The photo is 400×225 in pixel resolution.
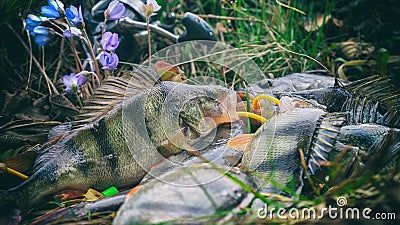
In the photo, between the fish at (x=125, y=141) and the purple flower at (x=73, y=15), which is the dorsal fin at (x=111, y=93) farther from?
the purple flower at (x=73, y=15)

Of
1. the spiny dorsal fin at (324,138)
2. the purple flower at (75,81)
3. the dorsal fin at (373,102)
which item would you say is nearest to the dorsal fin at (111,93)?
the purple flower at (75,81)

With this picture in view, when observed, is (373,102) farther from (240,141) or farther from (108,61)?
(108,61)

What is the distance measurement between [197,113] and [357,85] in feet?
2.67

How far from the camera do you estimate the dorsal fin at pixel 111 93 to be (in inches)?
79.4

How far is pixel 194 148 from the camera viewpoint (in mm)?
2000

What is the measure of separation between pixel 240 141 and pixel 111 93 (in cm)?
61

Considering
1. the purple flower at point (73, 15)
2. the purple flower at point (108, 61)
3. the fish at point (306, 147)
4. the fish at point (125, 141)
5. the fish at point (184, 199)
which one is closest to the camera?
the fish at point (184, 199)

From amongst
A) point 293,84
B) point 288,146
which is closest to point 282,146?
point 288,146

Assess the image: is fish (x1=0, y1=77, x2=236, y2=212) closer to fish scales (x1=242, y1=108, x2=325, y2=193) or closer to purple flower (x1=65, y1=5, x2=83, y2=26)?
fish scales (x1=242, y1=108, x2=325, y2=193)

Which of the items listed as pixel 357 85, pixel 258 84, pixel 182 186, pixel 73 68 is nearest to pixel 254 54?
pixel 258 84

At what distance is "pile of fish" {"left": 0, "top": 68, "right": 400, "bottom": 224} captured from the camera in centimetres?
152

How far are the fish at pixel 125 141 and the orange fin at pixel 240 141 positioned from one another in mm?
120

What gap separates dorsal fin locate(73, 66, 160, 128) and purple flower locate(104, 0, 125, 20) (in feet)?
1.18

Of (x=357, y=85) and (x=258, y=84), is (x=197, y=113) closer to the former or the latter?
(x=258, y=84)
